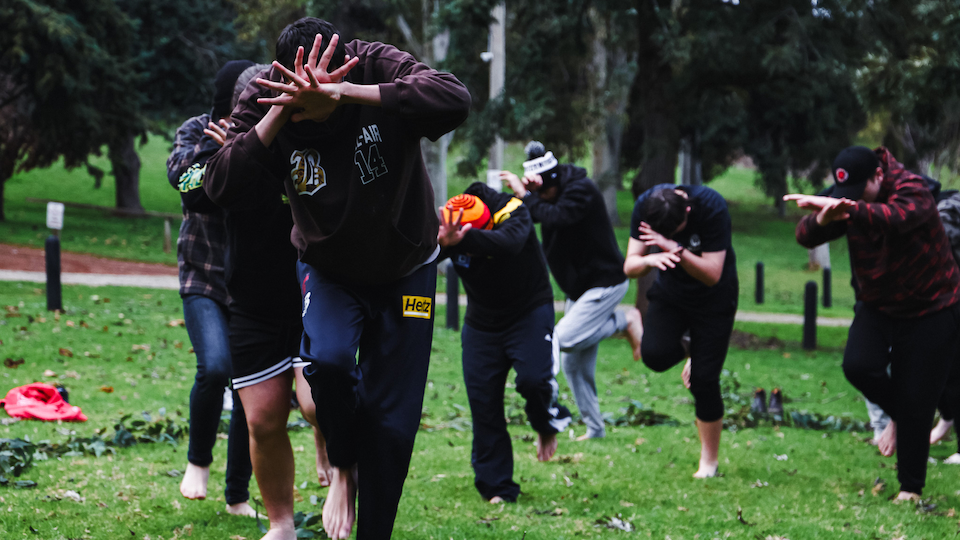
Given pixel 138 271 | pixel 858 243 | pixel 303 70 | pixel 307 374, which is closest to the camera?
pixel 303 70

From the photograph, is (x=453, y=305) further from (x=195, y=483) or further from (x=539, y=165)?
(x=195, y=483)

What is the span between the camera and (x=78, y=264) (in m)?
20.0

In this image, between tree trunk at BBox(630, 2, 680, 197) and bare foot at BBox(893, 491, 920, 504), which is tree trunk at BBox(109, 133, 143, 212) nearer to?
tree trunk at BBox(630, 2, 680, 197)

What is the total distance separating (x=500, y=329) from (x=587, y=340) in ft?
6.46

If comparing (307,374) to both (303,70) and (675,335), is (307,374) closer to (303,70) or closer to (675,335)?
(303,70)

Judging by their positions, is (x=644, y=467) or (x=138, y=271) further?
(x=138, y=271)

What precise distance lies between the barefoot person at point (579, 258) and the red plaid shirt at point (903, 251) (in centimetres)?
204

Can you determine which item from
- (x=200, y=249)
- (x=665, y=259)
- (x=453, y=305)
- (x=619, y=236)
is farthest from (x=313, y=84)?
(x=619, y=236)

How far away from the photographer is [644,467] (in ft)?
20.2

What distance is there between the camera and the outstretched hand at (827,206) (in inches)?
190

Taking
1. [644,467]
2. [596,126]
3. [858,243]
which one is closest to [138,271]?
[596,126]

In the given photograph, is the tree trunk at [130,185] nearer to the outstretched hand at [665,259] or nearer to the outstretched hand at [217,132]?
the outstretched hand at [665,259]

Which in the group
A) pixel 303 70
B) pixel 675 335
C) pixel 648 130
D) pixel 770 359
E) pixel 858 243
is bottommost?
pixel 770 359

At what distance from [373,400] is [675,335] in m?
2.99
